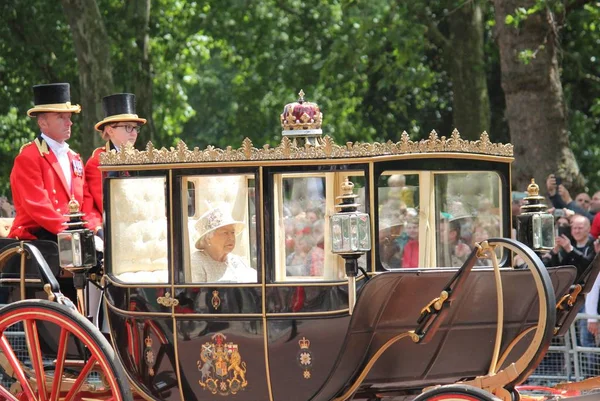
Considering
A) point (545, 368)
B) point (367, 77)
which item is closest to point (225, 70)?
point (367, 77)

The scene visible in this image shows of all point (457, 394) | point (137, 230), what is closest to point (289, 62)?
point (137, 230)

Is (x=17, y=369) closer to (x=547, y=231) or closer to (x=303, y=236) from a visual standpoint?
(x=303, y=236)

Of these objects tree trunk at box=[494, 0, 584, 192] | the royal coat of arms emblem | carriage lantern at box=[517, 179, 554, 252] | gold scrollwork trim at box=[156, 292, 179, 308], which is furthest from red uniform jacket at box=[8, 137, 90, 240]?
tree trunk at box=[494, 0, 584, 192]

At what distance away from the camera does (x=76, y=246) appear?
Result: 7590mm

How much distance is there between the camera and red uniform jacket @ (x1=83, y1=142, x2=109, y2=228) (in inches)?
335

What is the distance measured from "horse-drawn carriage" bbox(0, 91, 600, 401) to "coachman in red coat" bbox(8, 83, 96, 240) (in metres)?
0.44

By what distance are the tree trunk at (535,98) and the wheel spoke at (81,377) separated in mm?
8056

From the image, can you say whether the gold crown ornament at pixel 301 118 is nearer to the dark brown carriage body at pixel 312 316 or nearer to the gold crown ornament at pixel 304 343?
the dark brown carriage body at pixel 312 316

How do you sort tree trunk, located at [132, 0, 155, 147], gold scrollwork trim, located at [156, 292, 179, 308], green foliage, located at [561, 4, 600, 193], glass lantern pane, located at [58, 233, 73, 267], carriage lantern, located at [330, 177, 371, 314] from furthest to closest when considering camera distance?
green foliage, located at [561, 4, 600, 193] → tree trunk, located at [132, 0, 155, 147] → glass lantern pane, located at [58, 233, 73, 267] → gold scrollwork trim, located at [156, 292, 179, 308] → carriage lantern, located at [330, 177, 371, 314]

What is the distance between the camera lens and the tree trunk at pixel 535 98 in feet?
47.4

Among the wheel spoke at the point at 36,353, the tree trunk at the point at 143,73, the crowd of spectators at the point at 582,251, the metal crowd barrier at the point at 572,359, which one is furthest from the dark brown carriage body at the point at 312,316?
the tree trunk at the point at 143,73

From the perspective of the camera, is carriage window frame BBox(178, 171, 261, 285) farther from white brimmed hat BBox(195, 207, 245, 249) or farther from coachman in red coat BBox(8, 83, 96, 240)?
coachman in red coat BBox(8, 83, 96, 240)

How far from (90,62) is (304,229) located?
11865mm

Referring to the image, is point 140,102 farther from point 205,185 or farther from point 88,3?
point 205,185
